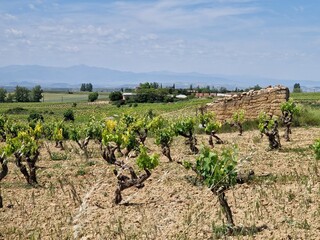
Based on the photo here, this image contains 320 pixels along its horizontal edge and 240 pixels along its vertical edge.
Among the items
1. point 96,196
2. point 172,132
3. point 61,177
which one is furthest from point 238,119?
point 96,196

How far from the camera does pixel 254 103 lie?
35.6 m

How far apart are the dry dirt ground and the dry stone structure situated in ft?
50.9

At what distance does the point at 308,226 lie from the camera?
8.80 m

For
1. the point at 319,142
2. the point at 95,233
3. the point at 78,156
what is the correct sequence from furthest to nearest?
the point at 78,156 < the point at 319,142 < the point at 95,233

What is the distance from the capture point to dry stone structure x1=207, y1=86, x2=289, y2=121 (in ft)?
114

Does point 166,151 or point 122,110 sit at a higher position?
point 166,151

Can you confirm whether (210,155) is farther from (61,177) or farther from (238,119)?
(238,119)

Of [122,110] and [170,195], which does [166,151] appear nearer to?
[170,195]

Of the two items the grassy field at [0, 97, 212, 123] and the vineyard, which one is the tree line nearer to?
the grassy field at [0, 97, 212, 123]

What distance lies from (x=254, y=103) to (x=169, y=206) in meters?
24.9

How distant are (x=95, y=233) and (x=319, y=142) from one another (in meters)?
8.11

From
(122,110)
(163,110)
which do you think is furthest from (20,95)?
(163,110)

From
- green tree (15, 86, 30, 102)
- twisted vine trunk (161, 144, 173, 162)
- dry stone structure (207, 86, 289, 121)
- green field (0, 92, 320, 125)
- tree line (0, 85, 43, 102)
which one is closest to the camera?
twisted vine trunk (161, 144, 173, 162)

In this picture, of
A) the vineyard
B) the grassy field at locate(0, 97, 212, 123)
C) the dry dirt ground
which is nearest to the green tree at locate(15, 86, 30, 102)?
the grassy field at locate(0, 97, 212, 123)
